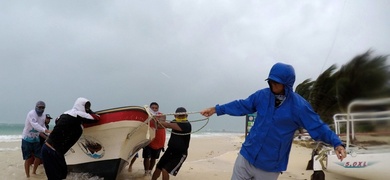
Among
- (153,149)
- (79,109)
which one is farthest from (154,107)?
(79,109)

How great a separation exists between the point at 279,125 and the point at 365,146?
292 centimetres

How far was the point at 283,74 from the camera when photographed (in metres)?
2.68

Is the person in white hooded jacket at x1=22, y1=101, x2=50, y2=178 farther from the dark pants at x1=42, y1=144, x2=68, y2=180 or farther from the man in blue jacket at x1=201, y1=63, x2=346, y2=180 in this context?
the man in blue jacket at x1=201, y1=63, x2=346, y2=180

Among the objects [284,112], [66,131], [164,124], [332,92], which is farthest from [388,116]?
[66,131]

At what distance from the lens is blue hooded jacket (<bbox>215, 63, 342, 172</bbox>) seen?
265 centimetres

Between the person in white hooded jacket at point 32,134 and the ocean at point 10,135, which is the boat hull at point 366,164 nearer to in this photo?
the person in white hooded jacket at point 32,134

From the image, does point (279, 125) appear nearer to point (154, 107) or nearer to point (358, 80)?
point (358, 80)

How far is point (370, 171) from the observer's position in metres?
4.73

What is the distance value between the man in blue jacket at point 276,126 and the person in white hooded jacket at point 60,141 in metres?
2.58

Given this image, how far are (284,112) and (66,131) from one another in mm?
2996

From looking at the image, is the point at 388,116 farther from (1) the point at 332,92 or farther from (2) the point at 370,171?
(1) the point at 332,92

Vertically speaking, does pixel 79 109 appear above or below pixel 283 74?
below

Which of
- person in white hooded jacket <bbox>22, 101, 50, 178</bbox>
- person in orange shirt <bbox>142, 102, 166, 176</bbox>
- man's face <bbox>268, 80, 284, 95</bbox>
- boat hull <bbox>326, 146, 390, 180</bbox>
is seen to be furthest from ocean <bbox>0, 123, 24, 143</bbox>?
man's face <bbox>268, 80, 284, 95</bbox>

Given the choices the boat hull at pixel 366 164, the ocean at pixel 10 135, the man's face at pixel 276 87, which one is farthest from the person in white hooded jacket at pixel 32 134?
the ocean at pixel 10 135
